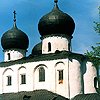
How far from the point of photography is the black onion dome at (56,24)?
36.7m

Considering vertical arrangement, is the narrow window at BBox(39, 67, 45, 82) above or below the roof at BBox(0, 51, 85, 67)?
below

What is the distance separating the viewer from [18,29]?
40.8 metres

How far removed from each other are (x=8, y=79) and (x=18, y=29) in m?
5.75

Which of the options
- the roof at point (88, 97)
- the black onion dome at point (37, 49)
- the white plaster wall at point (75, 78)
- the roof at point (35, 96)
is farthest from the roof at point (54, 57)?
the black onion dome at point (37, 49)

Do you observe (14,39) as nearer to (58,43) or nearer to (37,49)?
(37,49)

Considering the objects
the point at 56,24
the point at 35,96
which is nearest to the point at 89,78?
the point at 35,96

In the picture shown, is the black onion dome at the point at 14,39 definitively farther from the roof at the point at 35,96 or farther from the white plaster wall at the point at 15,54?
the roof at the point at 35,96

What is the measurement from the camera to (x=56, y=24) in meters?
36.7

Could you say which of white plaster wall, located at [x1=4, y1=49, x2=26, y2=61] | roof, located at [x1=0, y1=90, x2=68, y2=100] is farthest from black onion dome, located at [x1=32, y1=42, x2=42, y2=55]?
roof, located at [x1=0, y1=90, x2=68, y2=100]

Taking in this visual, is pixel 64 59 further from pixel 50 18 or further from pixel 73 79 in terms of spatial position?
pixel 50 18

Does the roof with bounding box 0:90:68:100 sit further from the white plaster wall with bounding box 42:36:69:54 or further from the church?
the white plaster wall with bounding box 42:36:69:54

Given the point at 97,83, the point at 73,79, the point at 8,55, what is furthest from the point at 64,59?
the point at 8,55

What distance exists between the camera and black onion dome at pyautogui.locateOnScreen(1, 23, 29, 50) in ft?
130

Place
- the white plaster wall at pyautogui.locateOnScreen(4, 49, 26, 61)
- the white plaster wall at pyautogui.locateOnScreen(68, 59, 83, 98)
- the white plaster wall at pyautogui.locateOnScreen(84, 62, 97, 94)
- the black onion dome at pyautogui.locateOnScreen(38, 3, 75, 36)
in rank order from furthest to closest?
the white plaster wall at pyautogui.locateOnScreen(4, 49, 26, 61), the black onion dome at pyautogui.locateOnScreen(38, 3, 75, 36), the white plaster wall at pyautogui.locateOnScreen(84, 62, 97, 94), the white plaster wall at pyautogui.locateOnScreen(68, 59, 83, 98)
